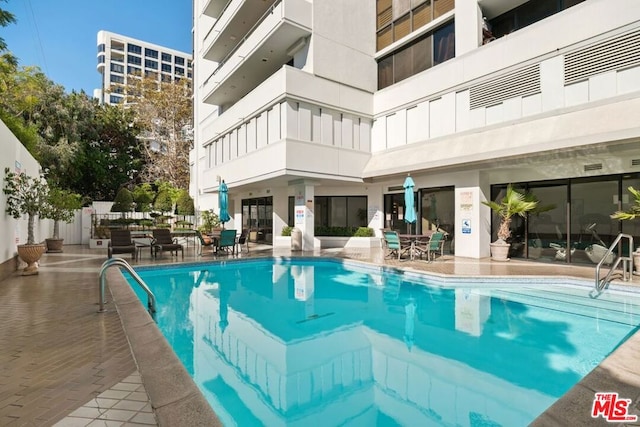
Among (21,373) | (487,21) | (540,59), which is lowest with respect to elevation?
(21,373)

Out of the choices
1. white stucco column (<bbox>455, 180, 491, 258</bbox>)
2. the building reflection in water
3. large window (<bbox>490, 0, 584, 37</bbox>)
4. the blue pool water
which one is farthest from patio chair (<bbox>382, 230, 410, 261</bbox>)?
large window (<bbox>490, 0, 584, 37</bbox>)

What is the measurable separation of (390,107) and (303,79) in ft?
15.0

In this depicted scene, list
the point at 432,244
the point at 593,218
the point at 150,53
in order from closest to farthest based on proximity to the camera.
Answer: the point at 593,218 → the point at 432,244 → the point at 150,53

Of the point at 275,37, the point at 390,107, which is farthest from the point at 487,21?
the point at 275,37

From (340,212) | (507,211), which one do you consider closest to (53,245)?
(340,212)

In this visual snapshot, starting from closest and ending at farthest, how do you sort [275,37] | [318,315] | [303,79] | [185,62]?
[318,315] < [303,79] < [275,37] < [185,62]

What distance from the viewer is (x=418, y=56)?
53.5ft

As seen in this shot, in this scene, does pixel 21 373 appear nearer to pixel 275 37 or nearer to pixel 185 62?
pixel 275 37

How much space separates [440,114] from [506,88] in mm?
2748

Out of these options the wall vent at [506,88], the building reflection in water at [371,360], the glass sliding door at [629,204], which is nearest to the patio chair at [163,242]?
the building reflection in water at [371,360]

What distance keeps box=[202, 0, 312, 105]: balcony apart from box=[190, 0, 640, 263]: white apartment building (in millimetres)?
86

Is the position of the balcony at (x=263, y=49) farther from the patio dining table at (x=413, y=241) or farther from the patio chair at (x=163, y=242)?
the patio dining table at (x=413, y=241)

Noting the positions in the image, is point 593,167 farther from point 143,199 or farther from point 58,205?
point 143,199

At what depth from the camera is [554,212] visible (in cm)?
1236
